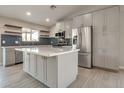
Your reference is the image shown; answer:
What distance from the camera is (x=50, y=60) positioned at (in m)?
2.32

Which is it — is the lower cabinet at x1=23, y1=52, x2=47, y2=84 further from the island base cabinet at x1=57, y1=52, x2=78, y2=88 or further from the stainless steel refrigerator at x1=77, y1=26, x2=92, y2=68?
the stainless steel refrigerator at x1=77, y1=26, x2=92, y2=68

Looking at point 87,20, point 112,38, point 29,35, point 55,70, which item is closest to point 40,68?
point 55,70

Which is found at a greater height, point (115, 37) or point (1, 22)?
point (1, 22)

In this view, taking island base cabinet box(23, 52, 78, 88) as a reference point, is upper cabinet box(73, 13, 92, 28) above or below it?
above

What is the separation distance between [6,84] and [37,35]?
4.15 metres

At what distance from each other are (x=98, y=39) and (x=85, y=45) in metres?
0.57

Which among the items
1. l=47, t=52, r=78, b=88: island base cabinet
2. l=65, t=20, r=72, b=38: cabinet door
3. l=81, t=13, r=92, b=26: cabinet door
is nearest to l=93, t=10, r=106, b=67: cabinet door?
l=81, t=13, r=92, b=26: cabinet door

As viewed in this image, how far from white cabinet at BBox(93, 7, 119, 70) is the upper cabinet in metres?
0.22

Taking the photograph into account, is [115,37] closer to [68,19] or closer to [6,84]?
[68,19]

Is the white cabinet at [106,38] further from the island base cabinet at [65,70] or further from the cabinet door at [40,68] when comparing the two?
the cabinet door at [40,68]

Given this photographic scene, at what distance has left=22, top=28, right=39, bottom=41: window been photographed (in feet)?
18.9

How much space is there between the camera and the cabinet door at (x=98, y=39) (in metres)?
3.95

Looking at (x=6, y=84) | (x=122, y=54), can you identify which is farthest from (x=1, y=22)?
(x=122, y=54)
